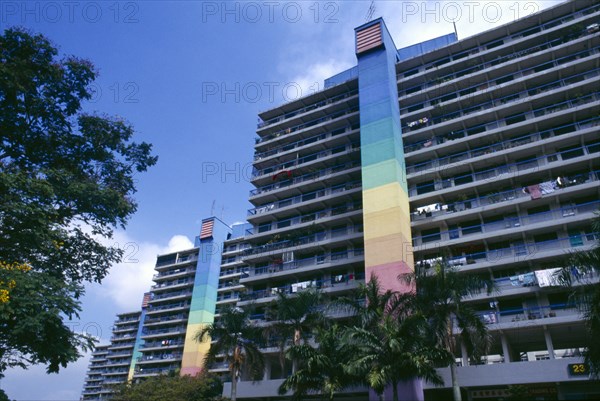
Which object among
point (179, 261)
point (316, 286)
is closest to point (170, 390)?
point (316, 286)

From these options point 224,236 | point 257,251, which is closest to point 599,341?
point 257,251

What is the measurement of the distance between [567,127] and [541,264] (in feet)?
43.0

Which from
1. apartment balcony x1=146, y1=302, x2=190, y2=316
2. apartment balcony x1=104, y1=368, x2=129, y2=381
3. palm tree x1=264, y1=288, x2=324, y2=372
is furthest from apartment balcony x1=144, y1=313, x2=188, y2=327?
palm tree x1=264, y1=288, x2=324, y2=372

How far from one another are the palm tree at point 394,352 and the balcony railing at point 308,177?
954 inches

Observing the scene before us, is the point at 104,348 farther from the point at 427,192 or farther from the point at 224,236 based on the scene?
the point at 427,192

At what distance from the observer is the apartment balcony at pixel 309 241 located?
44.0 m

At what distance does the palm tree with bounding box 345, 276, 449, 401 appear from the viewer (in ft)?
78.2

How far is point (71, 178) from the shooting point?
2014 cm

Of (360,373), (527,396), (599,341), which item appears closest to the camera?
(599,341)

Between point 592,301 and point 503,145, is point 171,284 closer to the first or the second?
point 503,145

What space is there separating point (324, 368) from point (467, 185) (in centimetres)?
2204

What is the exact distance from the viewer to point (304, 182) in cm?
5006

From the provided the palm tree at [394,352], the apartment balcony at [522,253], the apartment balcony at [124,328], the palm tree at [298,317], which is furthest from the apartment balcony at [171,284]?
the palm tree at [394,352]

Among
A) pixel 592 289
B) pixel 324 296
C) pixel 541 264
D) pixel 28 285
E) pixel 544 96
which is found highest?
pixel 544 96
